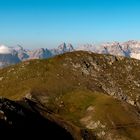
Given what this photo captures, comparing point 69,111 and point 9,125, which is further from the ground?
point 9,125

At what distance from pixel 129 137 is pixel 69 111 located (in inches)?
1540

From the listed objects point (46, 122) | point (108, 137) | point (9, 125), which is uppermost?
point (9, 125)

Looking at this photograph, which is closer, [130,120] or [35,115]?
[35,115]

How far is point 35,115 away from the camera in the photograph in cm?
14288

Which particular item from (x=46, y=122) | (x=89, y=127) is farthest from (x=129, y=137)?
(x=46, y=122)

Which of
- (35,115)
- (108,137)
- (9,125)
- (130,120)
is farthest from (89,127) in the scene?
(9,125)

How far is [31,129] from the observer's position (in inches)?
4916

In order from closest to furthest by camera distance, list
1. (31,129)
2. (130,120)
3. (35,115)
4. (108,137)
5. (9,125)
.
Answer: (9,125), (31,129), (35,115), (108,137), (130,120)

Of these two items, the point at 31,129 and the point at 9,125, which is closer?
the point at 9,125

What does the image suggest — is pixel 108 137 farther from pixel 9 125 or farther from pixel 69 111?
pixel 9 125

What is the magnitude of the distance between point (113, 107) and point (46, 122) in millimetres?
50035

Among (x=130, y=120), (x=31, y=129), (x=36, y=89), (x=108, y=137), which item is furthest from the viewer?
(x=36, y=89)

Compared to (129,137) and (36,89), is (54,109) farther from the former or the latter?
(129,137)

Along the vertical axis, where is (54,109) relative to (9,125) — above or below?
below
